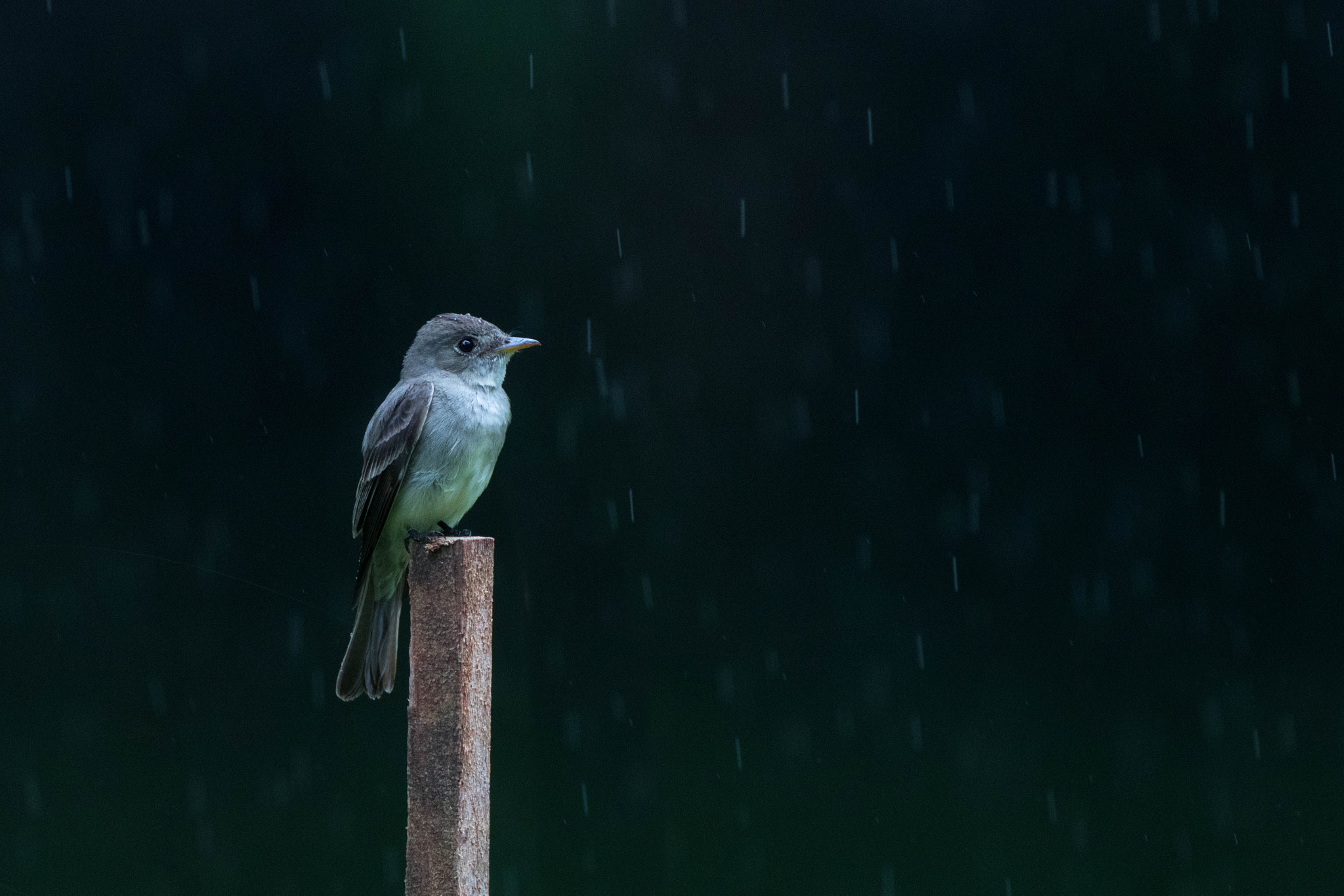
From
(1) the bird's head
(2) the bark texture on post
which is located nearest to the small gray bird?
Answer: (1) the bird's head

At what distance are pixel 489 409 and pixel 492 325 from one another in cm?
31

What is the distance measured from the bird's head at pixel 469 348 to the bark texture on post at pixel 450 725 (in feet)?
2.84

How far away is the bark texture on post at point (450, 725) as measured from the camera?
2.81m

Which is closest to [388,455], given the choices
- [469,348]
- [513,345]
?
[469,348]

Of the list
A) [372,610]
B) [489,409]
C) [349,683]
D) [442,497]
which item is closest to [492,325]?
[489,409]

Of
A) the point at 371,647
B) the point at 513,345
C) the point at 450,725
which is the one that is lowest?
the point at 450,725

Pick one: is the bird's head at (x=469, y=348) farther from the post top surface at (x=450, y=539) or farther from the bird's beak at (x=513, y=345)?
the post top surface at (x=450, y=539)

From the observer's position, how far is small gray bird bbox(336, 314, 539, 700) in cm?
358

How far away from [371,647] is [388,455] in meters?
0.66

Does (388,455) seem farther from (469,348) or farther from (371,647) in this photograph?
(371,647)

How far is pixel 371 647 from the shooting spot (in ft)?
12.0

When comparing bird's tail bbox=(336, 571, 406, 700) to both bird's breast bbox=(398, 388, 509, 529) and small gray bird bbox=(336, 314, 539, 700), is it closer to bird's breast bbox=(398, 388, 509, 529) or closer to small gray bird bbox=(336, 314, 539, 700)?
small gray bird bbox=(336, 314, 539, 700)

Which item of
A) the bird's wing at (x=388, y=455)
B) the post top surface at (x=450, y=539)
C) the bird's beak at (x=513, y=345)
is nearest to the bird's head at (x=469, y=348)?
the bird's beak at (x=513, y=345)

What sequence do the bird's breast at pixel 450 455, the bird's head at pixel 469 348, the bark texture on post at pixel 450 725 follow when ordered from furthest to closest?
the bird's head at pixel 469 348 < the bird's breast at pixel 450 455 < the bark texture on post at pixel 450 725
